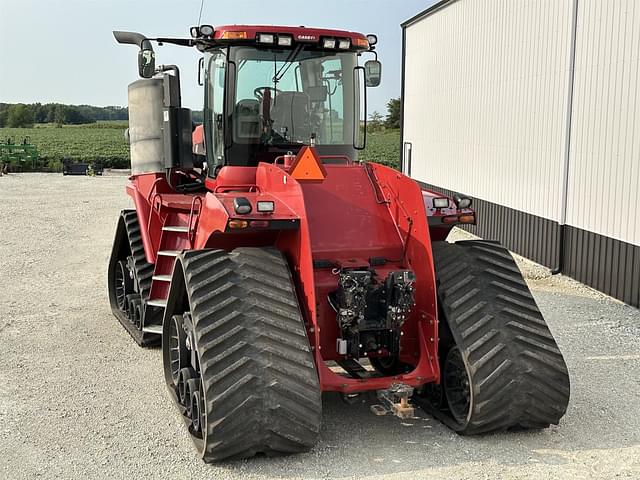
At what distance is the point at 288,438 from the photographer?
14.6 ft

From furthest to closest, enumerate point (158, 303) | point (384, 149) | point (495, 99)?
point (384, 149) → point (495, 99) → point (158, 303)

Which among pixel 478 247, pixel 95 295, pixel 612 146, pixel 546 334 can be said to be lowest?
pixel 95 295

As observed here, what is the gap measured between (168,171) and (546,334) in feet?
13.6

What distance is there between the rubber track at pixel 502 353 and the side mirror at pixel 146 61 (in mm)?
2903

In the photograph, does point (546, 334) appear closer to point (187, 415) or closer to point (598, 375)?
point (598, 375)

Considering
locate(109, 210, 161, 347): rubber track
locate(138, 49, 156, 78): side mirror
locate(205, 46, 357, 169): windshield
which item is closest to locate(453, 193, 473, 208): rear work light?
locate(205, 46, 357, 169): windshield

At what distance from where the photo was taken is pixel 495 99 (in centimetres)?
1326

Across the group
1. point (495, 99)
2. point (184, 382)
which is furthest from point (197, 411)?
point (495, 99)

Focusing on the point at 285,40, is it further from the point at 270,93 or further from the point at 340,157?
the point at 340,157

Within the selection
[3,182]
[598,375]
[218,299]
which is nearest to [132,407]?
[218,299]

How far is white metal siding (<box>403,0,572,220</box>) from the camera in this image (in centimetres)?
1115

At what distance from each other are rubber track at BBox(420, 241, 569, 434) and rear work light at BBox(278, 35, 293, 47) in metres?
2.28

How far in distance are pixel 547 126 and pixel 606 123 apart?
175cm

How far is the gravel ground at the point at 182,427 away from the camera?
4.59 metres
